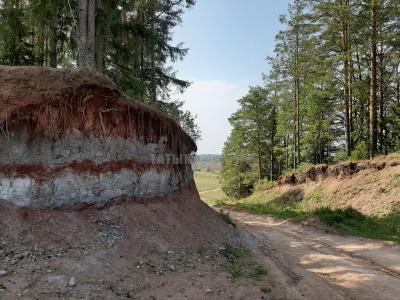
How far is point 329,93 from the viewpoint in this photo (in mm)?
29422

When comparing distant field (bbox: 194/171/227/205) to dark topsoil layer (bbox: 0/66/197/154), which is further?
distant field (bbox: 194/171/227/205)

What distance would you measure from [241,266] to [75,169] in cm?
531

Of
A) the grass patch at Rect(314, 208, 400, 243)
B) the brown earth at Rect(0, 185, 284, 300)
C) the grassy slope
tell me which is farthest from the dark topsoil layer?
the grassy slope

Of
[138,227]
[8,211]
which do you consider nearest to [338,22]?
[138,227]

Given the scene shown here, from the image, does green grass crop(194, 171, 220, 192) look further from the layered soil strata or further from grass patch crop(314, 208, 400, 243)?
the layered soil strata

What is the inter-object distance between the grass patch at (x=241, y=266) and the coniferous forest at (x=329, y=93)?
15.1 m

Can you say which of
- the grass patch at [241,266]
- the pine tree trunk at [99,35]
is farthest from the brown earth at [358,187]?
the pine tree trunk at [99,35]

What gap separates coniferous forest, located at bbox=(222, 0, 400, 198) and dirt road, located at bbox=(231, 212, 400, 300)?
10188 millimetres

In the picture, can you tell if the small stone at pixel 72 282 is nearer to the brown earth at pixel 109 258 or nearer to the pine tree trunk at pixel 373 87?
the brown earth at pixel 109 258

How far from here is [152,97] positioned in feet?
81.1

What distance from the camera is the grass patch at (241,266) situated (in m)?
10.5

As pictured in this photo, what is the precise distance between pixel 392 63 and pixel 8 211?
28572mm

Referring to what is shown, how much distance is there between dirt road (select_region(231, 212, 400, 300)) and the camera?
10156 millimetres

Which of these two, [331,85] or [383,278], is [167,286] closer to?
[383,278]
